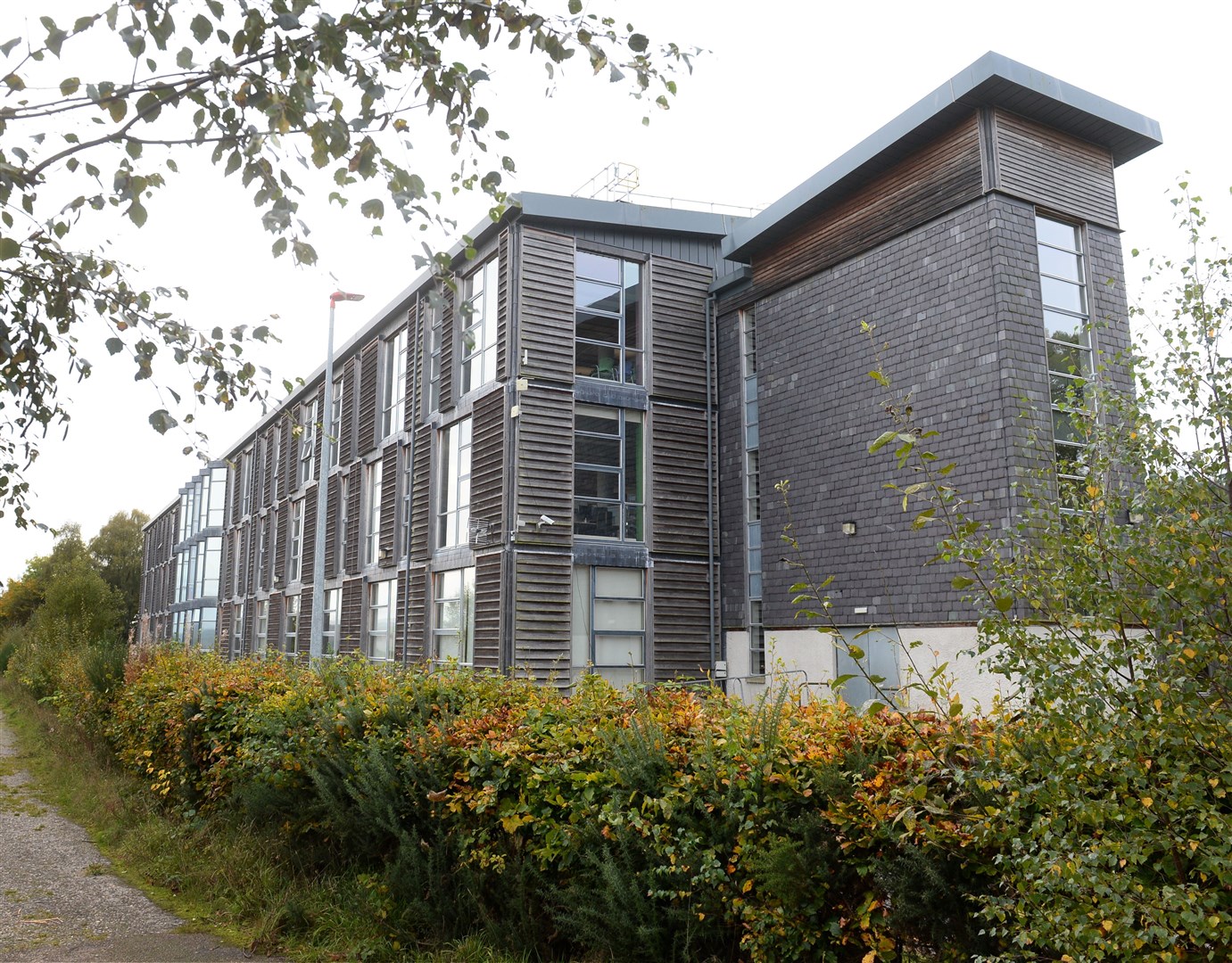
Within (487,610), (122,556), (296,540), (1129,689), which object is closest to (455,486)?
(487,610)

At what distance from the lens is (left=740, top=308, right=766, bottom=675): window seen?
690 inches

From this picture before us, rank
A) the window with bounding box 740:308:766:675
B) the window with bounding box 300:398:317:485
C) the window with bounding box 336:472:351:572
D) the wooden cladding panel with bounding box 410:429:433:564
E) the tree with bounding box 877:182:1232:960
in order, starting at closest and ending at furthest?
1. the tree with bounding box 877:182:1232:960
2. the window with bounding box 740:308:766:675
3. the wooden cladding panel with bounding box 410:429:433:564
4. the window with bounding box 336:472:351:572
5. the window with bounding box 300:398:317:485

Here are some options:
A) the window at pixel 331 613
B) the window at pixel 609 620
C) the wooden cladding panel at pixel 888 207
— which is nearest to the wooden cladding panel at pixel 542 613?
the window at pixel 609 620

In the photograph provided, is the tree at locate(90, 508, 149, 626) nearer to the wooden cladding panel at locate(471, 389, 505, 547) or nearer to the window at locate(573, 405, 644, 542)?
the wooden cladding panel at locate(471, 389, 505, 547)

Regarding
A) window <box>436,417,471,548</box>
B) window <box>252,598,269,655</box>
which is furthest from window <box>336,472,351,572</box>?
window <box>252,598,269,655</box>

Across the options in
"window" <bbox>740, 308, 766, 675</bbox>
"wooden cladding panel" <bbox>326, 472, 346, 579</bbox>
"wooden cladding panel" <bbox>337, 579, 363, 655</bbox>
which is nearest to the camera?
"window" <bbox>740, 308, 766, 675</bbox>

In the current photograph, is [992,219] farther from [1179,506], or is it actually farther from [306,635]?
[306,635]

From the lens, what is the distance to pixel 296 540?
31.0m

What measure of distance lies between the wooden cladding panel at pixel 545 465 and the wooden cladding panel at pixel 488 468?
38 cm

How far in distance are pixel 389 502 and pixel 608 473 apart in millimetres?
6508

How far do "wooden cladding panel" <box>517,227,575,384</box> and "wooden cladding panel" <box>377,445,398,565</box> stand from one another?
603cm

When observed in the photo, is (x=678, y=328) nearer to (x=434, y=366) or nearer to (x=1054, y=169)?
(x=434, y=366)

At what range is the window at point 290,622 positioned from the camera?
2995cm

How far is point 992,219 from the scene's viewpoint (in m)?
13.2
